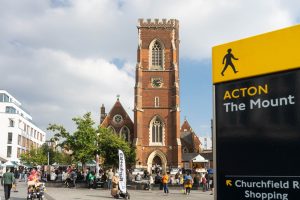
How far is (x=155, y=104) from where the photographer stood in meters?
61.1

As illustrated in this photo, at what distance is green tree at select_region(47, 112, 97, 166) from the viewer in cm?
3622

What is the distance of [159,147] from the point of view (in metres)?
59.2

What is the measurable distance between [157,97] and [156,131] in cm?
517

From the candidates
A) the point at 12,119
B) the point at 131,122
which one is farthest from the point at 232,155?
the point at 12,119

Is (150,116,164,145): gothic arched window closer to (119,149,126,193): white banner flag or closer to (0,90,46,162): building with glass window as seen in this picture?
(0,90,46,162): building with glass window

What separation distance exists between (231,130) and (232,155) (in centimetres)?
21

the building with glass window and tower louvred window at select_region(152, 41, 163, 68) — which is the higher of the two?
tower louvred window at select_region(152, 41, 163, 68)

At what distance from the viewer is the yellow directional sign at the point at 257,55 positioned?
10.2 feet

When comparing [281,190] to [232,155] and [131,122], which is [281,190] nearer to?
[232,155]

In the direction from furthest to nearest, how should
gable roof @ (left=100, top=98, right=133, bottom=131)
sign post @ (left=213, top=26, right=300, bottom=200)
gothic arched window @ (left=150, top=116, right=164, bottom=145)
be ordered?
1. gable roof @ (left=100, top=98, right=133, bottom=131)
2. gothic arched window @ (left=150, top=116, right=164, bottom=145)
3. sign post @ (left=213, top=26, right=300, bottom=200)

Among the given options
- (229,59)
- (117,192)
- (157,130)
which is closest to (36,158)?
(157,130)

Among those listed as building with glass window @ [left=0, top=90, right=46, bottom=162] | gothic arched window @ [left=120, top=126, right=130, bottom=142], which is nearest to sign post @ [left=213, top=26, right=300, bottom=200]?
gothic arched window @ [left=120, top=126, right=130, bottom=142]

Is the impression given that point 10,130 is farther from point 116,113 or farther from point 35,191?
point 35,191

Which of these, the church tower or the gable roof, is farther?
the gable roof
